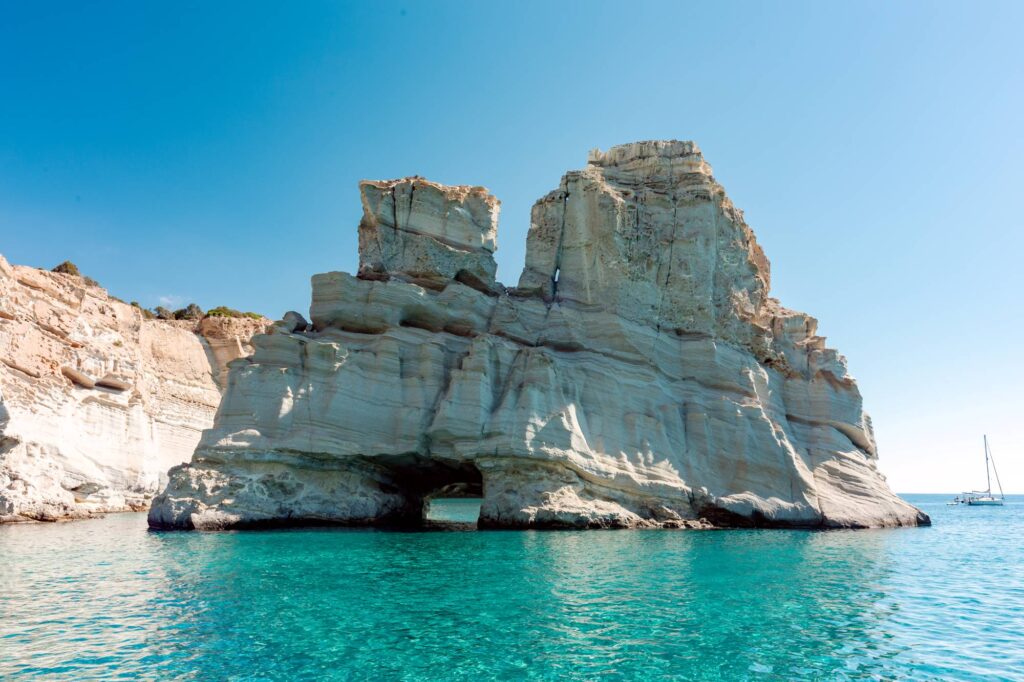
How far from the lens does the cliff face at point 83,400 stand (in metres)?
30.5

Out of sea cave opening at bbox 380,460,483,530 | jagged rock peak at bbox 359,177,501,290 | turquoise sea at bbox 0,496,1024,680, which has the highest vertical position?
jagged rock peak at bbox 359,177,501,290

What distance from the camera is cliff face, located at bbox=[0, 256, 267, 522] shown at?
30469 millimetres

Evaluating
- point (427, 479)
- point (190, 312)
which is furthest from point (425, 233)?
point (190, 312)

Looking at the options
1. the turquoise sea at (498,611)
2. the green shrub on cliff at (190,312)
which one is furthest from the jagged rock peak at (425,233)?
the green shrub on cliff at (190,312)

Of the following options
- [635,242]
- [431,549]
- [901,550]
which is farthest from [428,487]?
[901,550]

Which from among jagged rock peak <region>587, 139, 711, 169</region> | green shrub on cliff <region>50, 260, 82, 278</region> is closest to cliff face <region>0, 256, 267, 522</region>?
green shrub on cliff <region>50, 260, 82, 278</region>

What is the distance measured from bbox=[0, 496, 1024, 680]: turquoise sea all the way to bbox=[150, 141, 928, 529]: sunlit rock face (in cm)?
539

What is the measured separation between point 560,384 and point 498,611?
16.6m

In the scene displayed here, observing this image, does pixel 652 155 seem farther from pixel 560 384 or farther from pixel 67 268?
pixel 67 268

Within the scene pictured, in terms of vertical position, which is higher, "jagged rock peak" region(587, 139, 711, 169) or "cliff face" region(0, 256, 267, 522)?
"jagged rock peak" region(587, 139, 711, 169)

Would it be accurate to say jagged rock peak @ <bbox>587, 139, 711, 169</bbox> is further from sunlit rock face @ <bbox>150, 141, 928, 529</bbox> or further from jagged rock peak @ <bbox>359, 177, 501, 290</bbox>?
jagged rock peak @ <bbox>359, 177, 501, 290</bbox>

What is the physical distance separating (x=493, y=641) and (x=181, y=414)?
43.8 m

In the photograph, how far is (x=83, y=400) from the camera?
1452 inches

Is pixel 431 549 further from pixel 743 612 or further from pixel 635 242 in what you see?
pixel 635 242
